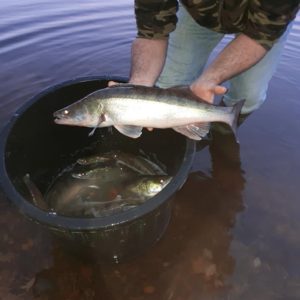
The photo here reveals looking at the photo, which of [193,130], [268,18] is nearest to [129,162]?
[193,130]

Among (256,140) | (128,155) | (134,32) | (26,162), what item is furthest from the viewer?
(134,32)

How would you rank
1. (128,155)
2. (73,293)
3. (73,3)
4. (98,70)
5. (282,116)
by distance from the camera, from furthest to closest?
(73,3)
(98,70)
(282,116)
(128,155)
(73,293)

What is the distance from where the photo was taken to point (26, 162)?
2764 millimetres

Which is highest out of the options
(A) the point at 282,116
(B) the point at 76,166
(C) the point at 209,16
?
(C) the point at 209,16

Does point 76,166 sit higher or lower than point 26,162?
lower

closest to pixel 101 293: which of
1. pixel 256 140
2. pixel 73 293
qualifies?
pixel 73 293

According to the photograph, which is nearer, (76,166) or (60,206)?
(60,206)

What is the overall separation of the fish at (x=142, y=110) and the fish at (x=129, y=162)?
0.65 metres

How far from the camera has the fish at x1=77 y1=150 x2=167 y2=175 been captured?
123 inches

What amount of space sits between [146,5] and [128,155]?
1.23 m

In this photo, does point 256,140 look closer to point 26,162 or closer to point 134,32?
point 26,162

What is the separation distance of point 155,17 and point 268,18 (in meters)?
0.82

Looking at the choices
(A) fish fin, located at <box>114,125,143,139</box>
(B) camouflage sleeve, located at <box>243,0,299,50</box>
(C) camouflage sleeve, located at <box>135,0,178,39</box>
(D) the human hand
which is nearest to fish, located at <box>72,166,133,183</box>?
(A) fish fin, located at <box>114,125,143,139</box>

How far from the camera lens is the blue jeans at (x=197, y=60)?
3.29 metres
